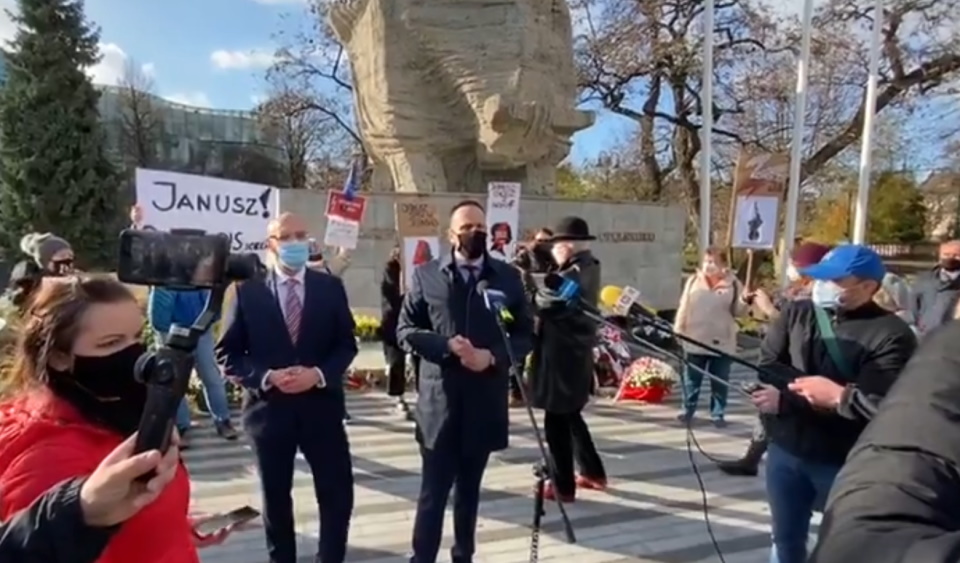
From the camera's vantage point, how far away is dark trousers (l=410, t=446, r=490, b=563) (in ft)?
13.1

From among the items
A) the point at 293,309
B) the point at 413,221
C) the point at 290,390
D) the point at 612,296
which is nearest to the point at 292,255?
the point at 293,309

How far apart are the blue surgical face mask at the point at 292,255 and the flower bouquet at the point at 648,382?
17.6ft

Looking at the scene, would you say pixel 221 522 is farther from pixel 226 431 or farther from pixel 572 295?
pixel 226 431

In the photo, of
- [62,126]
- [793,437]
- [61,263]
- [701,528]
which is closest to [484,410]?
[793,437]

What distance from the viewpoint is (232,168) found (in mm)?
40062

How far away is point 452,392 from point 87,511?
8.81ft

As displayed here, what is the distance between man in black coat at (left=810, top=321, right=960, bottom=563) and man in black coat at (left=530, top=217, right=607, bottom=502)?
368 cm

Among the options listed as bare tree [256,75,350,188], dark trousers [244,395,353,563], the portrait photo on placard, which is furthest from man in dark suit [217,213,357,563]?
bare tree [256,75,350,188]

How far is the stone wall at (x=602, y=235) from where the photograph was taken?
441 inches

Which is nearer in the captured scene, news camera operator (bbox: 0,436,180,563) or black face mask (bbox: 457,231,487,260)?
news camera operator (bbox: 0,436,180,563)

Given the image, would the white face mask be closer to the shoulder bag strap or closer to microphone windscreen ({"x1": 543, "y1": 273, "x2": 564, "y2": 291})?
the shoulder bag strap

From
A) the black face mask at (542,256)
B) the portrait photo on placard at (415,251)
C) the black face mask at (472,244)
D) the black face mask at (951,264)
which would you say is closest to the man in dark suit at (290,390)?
the black face mask at (472,244)

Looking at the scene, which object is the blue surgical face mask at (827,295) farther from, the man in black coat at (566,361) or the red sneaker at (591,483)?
the red sneaker at (591,483)

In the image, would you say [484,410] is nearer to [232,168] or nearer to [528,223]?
[528,223]
